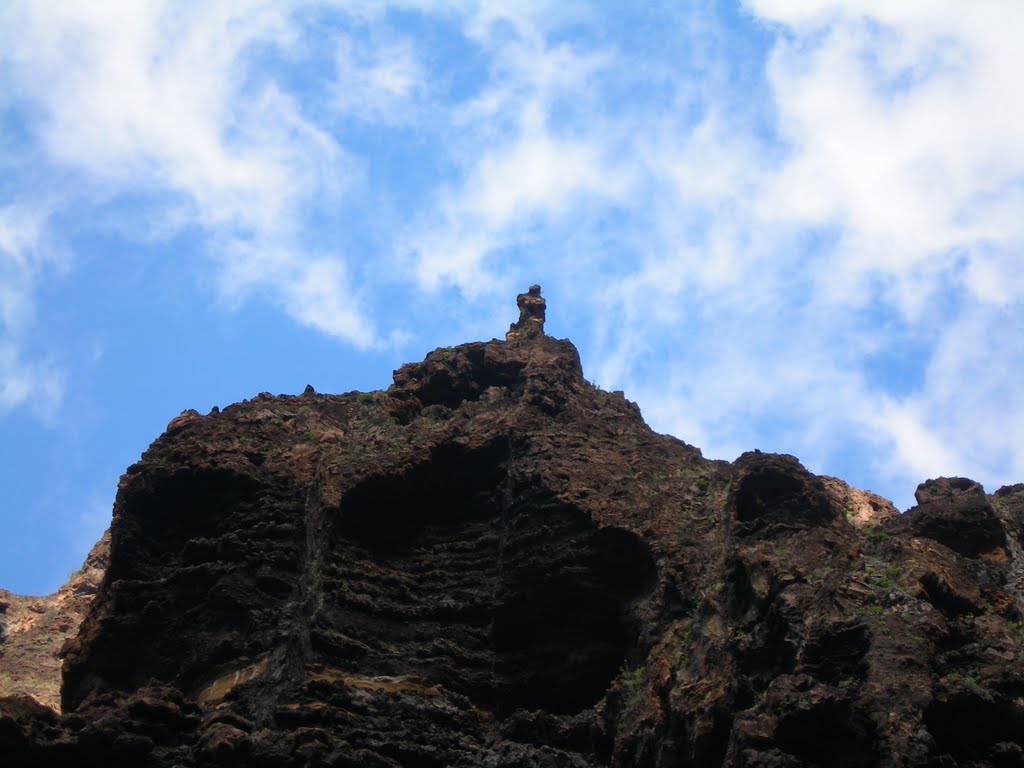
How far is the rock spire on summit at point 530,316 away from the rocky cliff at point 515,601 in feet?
11.0

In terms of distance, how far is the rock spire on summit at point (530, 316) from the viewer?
51688mm

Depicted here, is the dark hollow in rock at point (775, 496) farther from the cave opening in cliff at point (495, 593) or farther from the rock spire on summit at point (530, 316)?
the rock spire on summit at point (530, 316)

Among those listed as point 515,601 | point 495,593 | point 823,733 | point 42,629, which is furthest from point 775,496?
point 42,629

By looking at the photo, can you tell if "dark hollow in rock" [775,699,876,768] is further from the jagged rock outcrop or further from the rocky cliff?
the jagged rock outcrop

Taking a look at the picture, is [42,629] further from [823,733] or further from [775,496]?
[823,733]

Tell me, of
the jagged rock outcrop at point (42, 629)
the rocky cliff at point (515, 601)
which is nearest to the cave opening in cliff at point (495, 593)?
the rocky cliff at point (515, 601)

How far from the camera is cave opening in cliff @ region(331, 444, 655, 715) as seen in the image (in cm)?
3541

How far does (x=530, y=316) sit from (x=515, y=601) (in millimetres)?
19196

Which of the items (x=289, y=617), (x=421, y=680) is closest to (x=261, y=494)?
(x=289, y=617)

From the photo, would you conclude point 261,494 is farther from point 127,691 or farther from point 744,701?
point 744,701

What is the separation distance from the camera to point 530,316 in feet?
175

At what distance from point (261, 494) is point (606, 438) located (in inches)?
488

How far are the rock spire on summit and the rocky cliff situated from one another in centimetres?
335

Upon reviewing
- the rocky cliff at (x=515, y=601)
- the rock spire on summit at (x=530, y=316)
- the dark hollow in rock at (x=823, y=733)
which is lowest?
the dark hollow in rock at (x=823, y=733)
